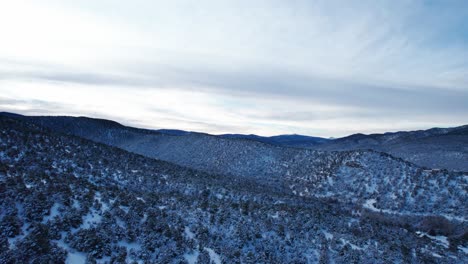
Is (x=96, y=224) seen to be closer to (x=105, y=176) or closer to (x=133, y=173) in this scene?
(x=105, y=176)

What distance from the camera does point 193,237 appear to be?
15.3 m

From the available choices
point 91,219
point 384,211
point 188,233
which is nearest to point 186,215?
point 188,233

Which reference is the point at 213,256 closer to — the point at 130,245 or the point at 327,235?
the point at 130,245

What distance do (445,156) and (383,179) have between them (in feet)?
178

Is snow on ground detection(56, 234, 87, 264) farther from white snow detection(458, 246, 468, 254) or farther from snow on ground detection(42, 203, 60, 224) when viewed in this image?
white snow detection(458, 246, 468, 254)

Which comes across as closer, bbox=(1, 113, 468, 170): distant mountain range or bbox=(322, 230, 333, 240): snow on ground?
bbox=(322, 230, 333, 240): snow on ground

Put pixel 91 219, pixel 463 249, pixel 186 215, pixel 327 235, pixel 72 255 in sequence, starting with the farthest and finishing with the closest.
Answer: pixel 463 249 < pixel 327 235 < pixel 186 215 < pixel 91 219 < pixel 72 255

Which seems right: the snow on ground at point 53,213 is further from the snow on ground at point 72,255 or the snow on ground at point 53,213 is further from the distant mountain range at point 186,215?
the snow on ground at point 72,255

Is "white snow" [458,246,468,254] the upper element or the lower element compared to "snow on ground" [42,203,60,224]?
lower

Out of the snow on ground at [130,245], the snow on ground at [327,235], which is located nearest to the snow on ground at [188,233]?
the snow on ground at [130,245]

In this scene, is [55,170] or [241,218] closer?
[241,218]

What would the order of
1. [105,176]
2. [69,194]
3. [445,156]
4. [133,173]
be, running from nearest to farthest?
[69,194] < [105,176] < [133,173] < [445,156]

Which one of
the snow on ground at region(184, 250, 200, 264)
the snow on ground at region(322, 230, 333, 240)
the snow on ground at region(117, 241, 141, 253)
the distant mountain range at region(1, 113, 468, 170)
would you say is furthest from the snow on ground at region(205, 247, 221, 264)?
the distant mountain range at region(1, 113, 468, 170)

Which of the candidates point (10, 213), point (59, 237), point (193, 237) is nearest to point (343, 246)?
point (193, 237)
